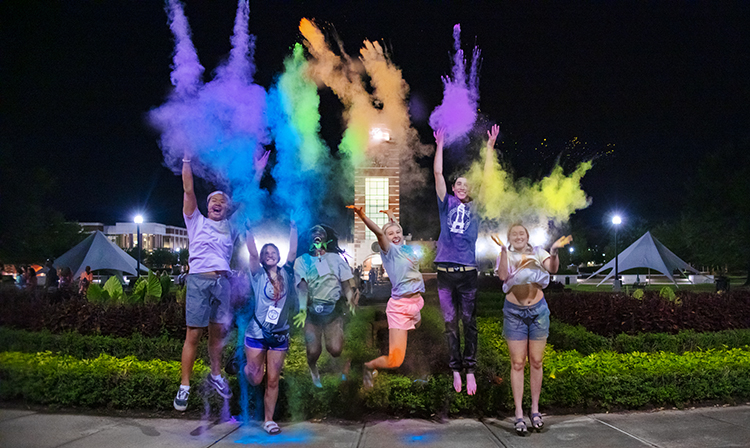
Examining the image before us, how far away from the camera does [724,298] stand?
10625 millimetres

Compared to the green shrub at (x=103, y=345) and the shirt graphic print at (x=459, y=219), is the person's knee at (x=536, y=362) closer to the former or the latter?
the shirt graphic print at (x=459, y=219)

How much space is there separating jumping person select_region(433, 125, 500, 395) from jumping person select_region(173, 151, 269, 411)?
106 inches

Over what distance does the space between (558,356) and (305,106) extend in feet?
18.6

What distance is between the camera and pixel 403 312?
6.07 metres

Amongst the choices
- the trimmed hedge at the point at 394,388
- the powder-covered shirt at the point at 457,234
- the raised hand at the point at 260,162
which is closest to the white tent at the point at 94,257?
the trimmed hedge at the point at 394,388

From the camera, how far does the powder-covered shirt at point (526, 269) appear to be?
602cm

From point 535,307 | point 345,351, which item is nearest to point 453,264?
Answer: point 535,307

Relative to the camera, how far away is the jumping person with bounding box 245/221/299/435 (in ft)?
19.0

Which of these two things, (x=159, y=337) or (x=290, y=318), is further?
(x=159, y=337)

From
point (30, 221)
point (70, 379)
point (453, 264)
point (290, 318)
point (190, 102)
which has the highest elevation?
point (190, 102)

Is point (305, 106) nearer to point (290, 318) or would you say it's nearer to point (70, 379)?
point (290, 318)

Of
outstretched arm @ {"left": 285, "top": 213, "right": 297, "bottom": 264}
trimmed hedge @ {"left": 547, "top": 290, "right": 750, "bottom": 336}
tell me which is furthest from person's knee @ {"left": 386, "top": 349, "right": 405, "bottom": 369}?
trimmed hedge @ {"left": 547, "top": 290, "right": 750, "bottom": 336}

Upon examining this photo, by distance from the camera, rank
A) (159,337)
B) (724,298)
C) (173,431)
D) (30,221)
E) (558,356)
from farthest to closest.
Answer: (724,298), (159,337), (558,356), (30,221), (173,431)

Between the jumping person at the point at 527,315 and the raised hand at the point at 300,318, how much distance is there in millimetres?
2525
